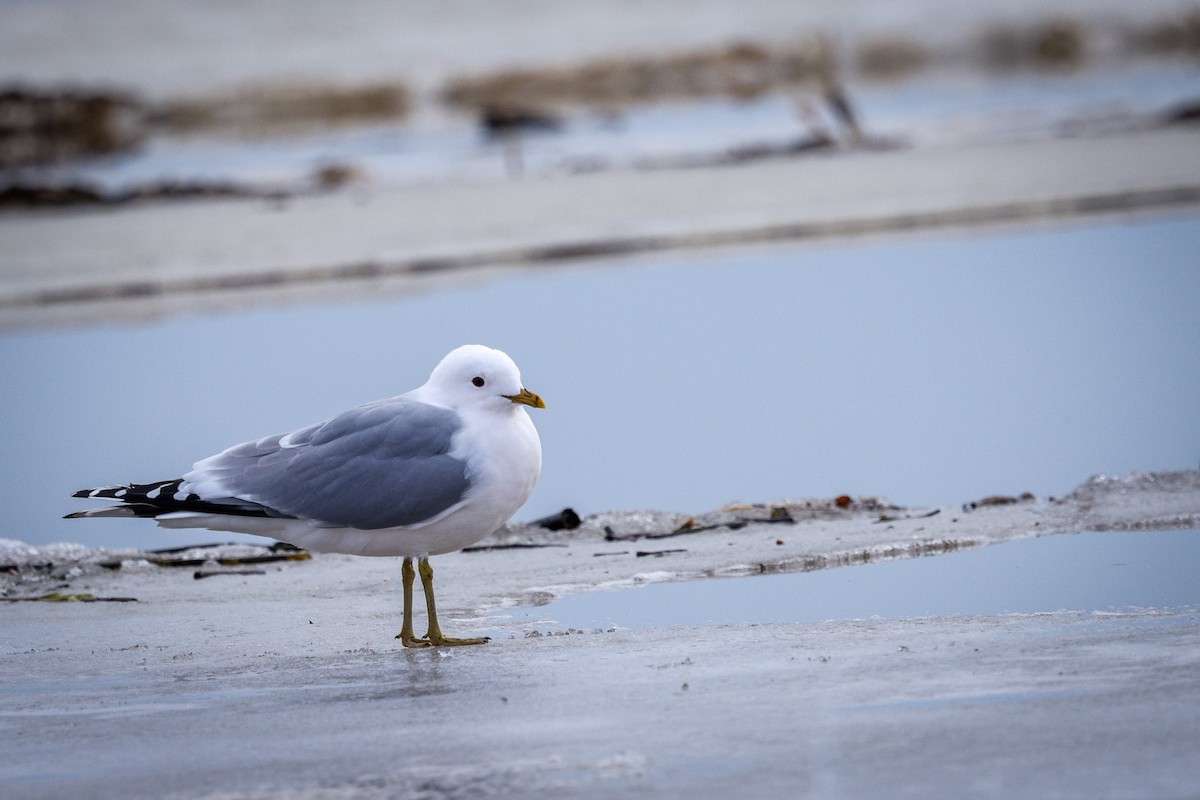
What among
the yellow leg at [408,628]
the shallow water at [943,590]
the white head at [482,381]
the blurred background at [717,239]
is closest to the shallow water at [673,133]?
the blurred background at [717,239]

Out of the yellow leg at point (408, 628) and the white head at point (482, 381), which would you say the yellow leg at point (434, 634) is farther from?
the white head at point (482, 381)

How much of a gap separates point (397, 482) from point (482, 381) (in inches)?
15.7

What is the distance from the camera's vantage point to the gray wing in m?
4.90

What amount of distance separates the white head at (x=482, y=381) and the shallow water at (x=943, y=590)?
0.66 m

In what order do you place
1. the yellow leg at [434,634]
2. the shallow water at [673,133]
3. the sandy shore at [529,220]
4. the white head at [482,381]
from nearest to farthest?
the yellow leg at [434,634] → the white head at [482,381] → the sandy shore at [529,220] → the shallow water at [673,133]

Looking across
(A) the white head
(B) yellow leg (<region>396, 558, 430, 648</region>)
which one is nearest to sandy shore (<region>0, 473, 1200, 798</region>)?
(B) yellow leg (<region>396, 558, 430, 648</region>)


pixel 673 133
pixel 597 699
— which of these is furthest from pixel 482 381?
pixel 673 133

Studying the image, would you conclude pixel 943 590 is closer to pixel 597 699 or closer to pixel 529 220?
pixel 597 699

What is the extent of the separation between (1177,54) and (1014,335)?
22.3 metres

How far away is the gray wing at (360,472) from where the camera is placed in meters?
4.90

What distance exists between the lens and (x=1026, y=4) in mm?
37500

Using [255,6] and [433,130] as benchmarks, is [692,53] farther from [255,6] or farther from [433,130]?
[255,6]

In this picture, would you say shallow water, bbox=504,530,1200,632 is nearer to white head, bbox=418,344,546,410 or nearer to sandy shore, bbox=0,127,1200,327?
white head, bbox=418,344,546,410

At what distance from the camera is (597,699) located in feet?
12.8
